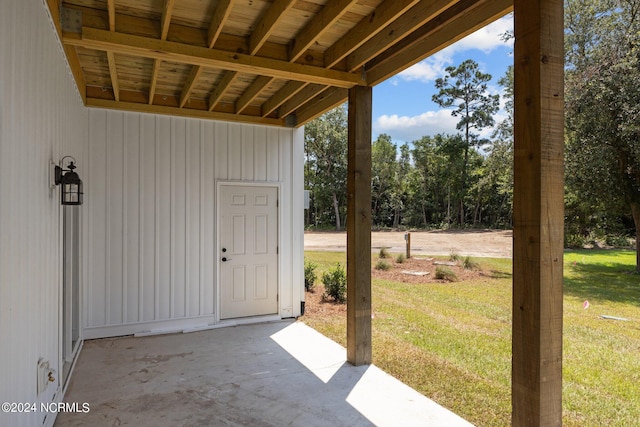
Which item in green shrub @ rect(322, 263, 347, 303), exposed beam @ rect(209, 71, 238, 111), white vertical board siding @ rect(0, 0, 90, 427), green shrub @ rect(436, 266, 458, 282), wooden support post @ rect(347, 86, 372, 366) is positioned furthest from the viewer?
green shrub @ rect(436, 266, 458, 282)

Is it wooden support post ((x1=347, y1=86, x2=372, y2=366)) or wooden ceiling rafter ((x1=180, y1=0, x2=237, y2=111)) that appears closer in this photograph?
wooden ceiling rafter ((x1=180, y1=0, x2=237, y2=111))

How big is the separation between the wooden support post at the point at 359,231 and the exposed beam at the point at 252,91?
0.97 m

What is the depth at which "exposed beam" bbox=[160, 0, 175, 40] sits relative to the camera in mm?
2519

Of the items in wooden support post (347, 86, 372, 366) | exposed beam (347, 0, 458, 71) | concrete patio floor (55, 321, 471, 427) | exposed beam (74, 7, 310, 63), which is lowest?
concrete patio floor (55, 321, 471, 427)

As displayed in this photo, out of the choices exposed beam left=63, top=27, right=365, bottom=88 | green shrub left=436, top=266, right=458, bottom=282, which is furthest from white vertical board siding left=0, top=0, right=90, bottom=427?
green shrub left=436, top=266, right=458, bottom=282

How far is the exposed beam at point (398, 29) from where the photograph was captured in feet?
8.13

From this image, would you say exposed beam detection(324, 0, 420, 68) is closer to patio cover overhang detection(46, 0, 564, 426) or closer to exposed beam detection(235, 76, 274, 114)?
patio cover overhang detection(46, 0, 564, 426)

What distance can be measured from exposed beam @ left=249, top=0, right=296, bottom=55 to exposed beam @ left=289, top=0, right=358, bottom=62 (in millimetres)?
322

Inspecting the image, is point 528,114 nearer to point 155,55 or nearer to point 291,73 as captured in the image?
point 291,73

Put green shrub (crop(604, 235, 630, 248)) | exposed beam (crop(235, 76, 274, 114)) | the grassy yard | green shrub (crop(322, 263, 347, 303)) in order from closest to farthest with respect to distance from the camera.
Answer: the grassy yard < exposed beam (crop(235, 76, 274, 114)) < green shrub (crop(322, 263, 347, 303)) < green shrub (crop(604, 235, 630, 248))

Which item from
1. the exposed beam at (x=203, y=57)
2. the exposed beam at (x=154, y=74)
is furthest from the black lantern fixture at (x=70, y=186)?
the exposed beam at (x=154, y=74)

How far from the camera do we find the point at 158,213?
16.2 feet

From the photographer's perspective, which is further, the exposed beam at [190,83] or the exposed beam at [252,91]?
the exposed beam at [252,91]

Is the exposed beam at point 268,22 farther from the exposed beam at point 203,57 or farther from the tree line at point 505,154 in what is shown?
the tree line at point 505,154
